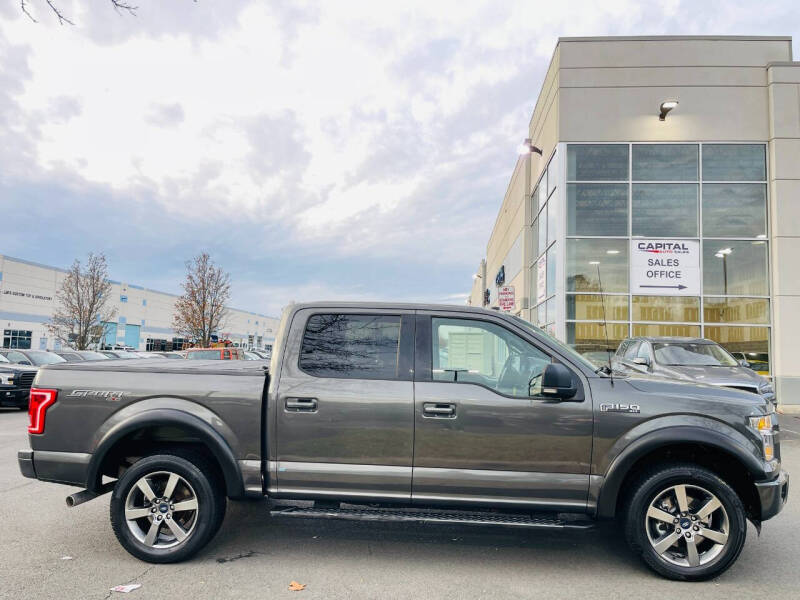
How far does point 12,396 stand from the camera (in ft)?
45.1

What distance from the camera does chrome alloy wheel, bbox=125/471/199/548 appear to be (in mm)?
3945

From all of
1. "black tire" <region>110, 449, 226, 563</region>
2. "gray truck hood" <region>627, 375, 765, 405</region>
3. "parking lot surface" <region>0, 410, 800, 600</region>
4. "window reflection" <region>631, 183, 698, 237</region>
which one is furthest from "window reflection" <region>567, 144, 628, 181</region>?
"black tire" <region>110, 449, 226, 563</region>

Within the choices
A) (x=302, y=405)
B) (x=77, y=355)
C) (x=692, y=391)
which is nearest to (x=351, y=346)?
(x=302, y=405)

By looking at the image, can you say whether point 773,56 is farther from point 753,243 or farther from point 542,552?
point 542,552

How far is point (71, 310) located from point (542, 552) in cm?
3928

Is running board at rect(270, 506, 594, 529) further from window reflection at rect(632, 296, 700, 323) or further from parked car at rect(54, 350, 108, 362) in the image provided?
parked car at rect(54, 350, 108, 362)

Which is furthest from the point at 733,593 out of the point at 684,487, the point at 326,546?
the point at 326,546

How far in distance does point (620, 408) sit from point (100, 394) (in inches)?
151

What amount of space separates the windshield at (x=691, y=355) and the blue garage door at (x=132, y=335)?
64.7 metres

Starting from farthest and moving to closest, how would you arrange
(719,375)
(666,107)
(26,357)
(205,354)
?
(205,354) < (26,357) < (666,107) < (719,375)

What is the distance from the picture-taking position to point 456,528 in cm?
481

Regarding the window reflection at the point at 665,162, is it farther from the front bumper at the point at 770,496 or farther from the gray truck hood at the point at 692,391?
the front bumper at the point at 770,496

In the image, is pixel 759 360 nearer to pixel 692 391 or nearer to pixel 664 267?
pixel 664 267

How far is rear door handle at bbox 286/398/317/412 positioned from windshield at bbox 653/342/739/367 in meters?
7.65
